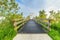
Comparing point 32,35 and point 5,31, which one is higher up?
point 5,31

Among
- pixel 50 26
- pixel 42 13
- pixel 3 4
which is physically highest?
pixel 3 4

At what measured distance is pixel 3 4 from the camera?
90.5ft

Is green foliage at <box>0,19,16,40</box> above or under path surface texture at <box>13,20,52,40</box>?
above

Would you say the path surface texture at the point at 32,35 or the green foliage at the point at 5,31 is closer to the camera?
the green foliage at the point at 5,31

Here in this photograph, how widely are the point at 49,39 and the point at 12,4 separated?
24.4m

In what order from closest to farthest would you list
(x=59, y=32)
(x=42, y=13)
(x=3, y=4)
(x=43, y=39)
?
(x=43, y=39)
(x=59, y=32)
(x=3, y=4)
(x=42, y=13)

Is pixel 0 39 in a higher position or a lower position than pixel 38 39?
higher

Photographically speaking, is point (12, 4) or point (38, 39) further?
point (12, 4)

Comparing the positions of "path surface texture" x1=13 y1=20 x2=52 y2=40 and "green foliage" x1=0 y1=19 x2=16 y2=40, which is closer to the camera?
"green foliage" x1=0 y1=19 x2=16 y2=40

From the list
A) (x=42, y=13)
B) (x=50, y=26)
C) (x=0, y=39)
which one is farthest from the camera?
(x=42, y=13)

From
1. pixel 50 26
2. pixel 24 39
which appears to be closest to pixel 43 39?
pixel 24 39

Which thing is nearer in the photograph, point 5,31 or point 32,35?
point 5,31

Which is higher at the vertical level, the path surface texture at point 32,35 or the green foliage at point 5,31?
the green foliage at point 5,31

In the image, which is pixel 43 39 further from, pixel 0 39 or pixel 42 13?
pixel 42 13
